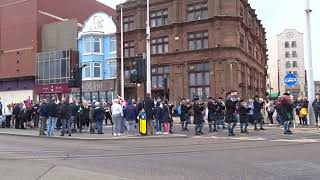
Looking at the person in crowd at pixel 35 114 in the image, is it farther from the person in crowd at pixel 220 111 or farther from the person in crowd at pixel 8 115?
the person in crowd at pixel 220 111

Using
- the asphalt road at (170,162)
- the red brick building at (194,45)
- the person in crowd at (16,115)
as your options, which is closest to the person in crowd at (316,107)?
the asphalt road at (170,162)

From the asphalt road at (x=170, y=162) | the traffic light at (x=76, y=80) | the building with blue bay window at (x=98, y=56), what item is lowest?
the asphalt road at (x=170, y=162)

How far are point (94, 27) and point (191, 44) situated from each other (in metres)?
15.5

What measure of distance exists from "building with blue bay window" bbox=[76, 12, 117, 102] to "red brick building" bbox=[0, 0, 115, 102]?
24.5ft

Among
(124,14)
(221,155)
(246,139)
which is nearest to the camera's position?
(221,155)

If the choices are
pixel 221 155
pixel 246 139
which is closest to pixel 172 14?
pixel 246 139

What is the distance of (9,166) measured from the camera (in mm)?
11414

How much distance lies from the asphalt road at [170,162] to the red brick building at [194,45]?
31.5 m

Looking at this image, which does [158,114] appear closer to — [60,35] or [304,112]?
[304,112]

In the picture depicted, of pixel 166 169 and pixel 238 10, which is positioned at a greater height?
pixel 238 10

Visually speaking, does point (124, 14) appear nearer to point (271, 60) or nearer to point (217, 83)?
point (217, 83)

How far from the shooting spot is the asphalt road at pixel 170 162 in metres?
9.87

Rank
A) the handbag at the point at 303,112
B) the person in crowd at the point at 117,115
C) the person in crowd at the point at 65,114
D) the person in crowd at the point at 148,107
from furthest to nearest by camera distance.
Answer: the handbag at the point at 303,112 < the person in crowd at the point at 65,114 < the person in crowd at the point at 117,115 < the person in crowd at the point at 148,107

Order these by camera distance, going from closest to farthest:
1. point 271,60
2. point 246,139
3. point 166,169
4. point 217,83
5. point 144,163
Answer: point 166,169, point 144,163, point 246,139, point 217,83, point 271,60
